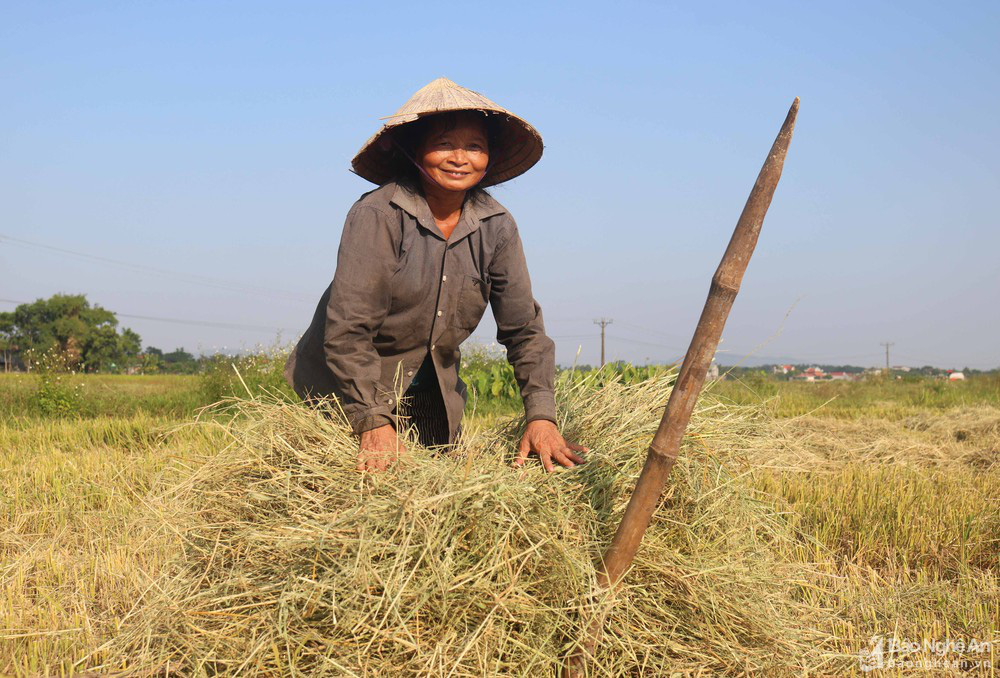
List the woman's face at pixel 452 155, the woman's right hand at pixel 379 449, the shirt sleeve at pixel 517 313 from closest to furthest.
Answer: the woman's right hand at pixel 379 449, the woman's face at pixel 452 155, the shirt sleeve at pixel 517 313

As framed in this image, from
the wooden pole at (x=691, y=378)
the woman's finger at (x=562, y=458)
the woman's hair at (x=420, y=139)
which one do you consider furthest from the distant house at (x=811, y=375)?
the wooden pole at (x=691, y=378)

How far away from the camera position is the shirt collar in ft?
8.98

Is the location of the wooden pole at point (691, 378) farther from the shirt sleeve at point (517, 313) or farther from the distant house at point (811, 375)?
the distant house at point (811, 375)

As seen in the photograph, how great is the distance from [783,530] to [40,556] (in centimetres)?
328

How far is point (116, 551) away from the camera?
11.6ft

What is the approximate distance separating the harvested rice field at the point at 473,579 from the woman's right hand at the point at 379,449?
40 millimetres

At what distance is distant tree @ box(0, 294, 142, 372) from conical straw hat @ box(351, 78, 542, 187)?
64.0 metres

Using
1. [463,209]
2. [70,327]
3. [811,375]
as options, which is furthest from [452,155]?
[70,327]

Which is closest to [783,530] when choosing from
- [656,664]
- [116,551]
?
[656,664]

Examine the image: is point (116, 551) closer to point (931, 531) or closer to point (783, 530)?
point (783, 530)

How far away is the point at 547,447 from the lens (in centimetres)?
250

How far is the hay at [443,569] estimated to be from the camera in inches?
76.2

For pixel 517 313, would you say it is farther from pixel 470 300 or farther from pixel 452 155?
pixel 452 155

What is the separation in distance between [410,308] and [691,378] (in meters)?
1.24
